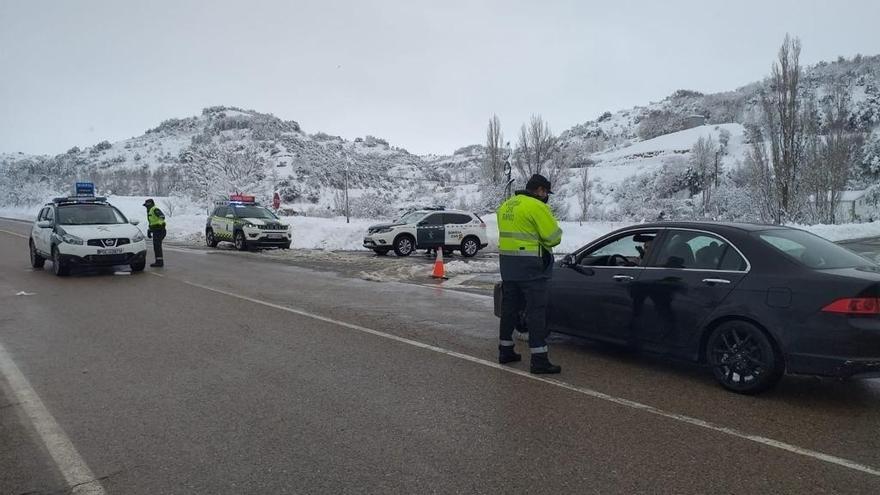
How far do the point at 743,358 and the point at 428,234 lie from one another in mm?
15313

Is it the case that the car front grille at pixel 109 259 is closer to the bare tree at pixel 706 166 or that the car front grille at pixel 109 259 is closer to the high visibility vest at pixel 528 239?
the high visibility vest at pixel 528 239

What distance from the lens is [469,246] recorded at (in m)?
20.3

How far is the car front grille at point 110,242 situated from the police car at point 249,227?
8406 millimetres

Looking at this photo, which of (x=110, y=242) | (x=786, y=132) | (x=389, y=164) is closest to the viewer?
(x=110, y=242)

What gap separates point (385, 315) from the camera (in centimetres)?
881

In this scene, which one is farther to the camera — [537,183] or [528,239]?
[537,183]

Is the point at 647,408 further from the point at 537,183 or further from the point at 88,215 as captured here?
the point at 88,215

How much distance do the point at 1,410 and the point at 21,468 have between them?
1406 mm

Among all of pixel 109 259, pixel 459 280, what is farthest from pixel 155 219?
pixel 459 280

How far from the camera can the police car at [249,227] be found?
71.4 feet

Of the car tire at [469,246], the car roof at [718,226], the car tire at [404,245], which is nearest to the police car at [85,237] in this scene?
the car tire at [404,245]

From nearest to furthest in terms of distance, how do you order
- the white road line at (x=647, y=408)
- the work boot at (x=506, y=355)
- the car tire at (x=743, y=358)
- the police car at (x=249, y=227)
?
the white road line at (x=647, y=408), the car tire at (x=743, y=358), the work boot at (x=506, y=355), the police car at (x=249, y=227)

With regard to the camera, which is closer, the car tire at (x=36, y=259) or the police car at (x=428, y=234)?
the car tire at (x=36, y=259)

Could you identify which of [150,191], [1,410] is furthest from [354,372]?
[150,191]
